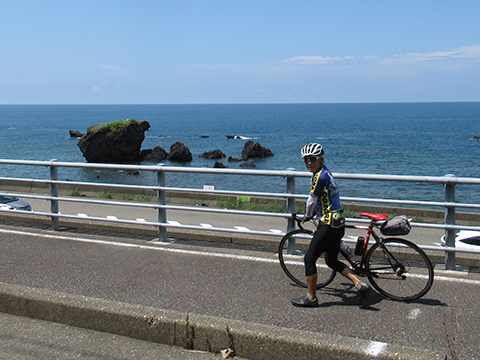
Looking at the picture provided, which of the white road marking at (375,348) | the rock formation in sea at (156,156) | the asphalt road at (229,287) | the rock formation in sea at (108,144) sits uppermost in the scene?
the white road marking at (375,348)

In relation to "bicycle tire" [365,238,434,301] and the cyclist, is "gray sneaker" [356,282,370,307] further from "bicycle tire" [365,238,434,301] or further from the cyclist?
"bicycle tire" [365,238,434,301]

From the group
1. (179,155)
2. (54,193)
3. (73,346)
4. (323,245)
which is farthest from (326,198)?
(179,155)

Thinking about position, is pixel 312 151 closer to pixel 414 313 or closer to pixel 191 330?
pixel 414 313

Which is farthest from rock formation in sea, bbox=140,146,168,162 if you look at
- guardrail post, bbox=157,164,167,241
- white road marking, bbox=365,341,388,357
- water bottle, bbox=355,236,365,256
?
white road marking, bbox=365,341,388,357

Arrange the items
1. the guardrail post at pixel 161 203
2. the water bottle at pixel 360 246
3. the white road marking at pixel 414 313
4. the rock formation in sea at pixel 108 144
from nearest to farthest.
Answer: the white road marking at pixel 414 313 → the water bottle at pixel 360 246 → the guardrail post at pixel 161 203 → the rock formation in sea at pixel 108 144

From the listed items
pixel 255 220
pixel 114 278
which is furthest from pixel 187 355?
pixel 255 220

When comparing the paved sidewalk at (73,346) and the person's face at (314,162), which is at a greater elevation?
the person's face at (314,162)

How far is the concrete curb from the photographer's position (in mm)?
3994

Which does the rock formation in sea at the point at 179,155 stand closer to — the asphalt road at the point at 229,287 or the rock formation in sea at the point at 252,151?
the rock formation in sea at the point at 252,151

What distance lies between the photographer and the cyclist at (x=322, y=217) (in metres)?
4.96

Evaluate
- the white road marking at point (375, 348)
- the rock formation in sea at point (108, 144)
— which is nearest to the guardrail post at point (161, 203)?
the white road marking at point (375, 348)

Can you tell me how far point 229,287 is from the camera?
561 centimetres

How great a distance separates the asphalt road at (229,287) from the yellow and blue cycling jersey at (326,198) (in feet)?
2.97

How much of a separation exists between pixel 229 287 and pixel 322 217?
4.43 feet
